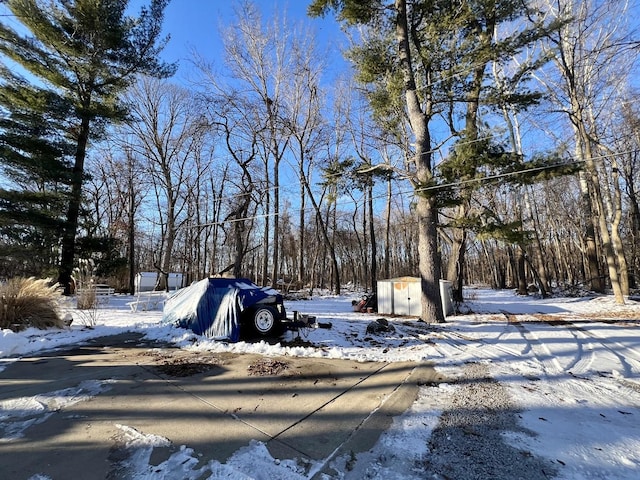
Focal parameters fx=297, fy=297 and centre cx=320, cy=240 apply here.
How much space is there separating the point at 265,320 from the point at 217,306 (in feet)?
3.59

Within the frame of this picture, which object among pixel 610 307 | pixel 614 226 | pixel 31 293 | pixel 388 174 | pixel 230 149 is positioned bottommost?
pixel 610 307

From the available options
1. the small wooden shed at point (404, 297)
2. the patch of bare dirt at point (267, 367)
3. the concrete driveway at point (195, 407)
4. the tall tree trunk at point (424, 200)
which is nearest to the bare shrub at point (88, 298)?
the concrete driveway at point (195, 407)

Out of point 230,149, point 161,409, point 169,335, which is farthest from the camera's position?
point 230,149

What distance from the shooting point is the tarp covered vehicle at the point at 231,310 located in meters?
6.19

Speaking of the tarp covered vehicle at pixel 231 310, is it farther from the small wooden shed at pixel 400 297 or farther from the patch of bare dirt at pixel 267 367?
the small wooden shed at pixel 400 297

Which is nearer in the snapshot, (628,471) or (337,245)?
(628,471)

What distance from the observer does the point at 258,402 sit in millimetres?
3373

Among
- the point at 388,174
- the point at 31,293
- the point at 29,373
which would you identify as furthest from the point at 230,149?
the point at 29,373

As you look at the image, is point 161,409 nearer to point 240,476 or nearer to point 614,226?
point 240,476

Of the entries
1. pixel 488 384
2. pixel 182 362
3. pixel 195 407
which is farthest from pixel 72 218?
pixel 488 384

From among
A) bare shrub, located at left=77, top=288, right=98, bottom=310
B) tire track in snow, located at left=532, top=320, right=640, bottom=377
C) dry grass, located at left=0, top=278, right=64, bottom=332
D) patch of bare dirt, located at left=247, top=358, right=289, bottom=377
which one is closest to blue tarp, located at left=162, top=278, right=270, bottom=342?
patch of bare dirt, located at left=247, top=358, right=289, bottom=377

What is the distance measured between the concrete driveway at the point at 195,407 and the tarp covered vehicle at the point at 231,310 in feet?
3.45

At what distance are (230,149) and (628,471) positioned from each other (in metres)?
18.3

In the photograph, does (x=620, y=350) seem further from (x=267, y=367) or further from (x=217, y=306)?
(x=217, y=306)
